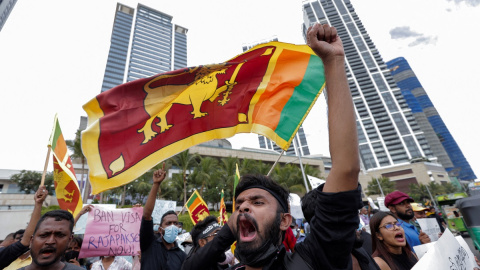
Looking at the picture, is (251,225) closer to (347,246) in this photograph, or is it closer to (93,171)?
(347,246)

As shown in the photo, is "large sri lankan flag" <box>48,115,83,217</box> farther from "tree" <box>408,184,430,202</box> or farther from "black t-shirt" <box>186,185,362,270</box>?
"tree" <box>408,184,430,202</box>

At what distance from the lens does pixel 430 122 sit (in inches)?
6048

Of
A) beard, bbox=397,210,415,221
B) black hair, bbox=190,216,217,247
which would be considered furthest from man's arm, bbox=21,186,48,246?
beard, bbox=397,210,415,221

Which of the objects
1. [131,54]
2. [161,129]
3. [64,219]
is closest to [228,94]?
[161,129]

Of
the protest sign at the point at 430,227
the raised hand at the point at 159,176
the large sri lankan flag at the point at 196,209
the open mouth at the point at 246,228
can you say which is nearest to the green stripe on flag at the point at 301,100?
the raised hand at the point at 159,176

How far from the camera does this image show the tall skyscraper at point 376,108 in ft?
336

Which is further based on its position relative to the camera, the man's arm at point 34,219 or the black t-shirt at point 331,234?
the man's arm at point 34,219

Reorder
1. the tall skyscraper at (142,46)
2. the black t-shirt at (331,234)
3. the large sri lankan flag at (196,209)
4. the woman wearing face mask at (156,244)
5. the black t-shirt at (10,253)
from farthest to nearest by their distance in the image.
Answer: the tall skyscraper at (142,46) < the large sri lankan flag at (196,209) < the woman wearing face mask at (156,244) < the black t-shirt at (10,253) < the black t-shirt at (331,234)

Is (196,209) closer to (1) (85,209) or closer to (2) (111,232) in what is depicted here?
(2) (111,232)

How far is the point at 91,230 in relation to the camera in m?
3.92

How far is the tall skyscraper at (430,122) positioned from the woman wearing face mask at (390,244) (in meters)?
162

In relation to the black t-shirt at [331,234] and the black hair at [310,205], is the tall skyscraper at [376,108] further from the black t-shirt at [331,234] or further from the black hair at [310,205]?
the black t-shirt at [331,234]

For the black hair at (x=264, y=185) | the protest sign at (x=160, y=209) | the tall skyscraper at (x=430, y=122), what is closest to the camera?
the black hair at (x=264, y=185)

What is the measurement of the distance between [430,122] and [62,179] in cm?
19272
